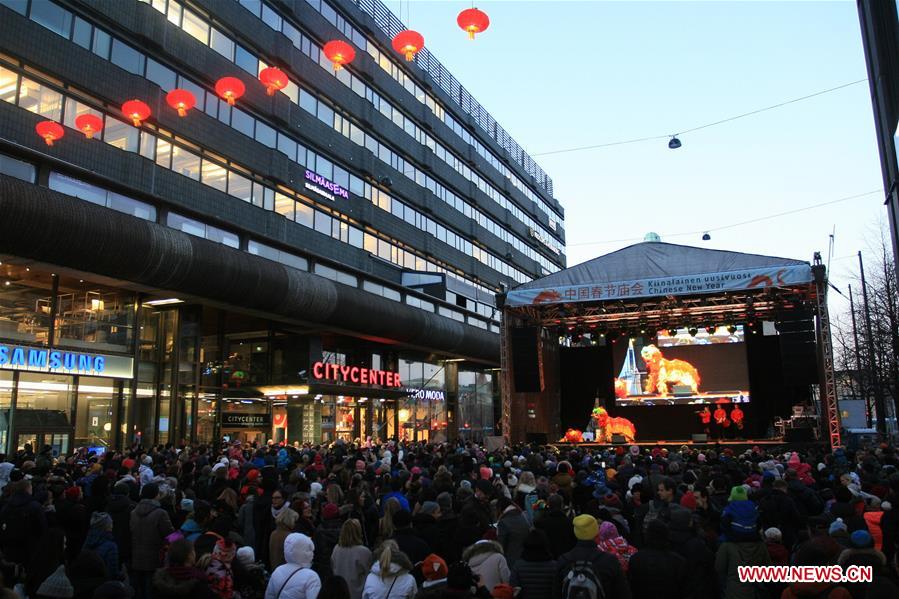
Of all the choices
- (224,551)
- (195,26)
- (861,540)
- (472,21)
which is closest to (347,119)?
(195,26)

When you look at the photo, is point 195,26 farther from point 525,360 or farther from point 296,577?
point 296,577

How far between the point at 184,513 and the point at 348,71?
32.6 metres

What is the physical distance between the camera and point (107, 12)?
22.9 metres

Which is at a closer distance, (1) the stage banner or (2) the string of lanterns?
(2) the string of lanterns

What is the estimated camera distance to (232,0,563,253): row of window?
3264cm

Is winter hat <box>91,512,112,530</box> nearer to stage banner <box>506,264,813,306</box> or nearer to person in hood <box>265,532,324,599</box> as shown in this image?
person in hood <box>265,532,324,599</box>

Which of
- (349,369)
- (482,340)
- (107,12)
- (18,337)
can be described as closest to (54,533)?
(18,337)

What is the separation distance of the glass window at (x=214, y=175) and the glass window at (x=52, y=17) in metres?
6.46

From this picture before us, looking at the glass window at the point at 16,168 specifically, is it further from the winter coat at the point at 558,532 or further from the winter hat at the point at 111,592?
the winter coat at the point at 558,532

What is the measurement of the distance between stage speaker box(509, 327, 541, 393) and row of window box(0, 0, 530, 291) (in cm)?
1139

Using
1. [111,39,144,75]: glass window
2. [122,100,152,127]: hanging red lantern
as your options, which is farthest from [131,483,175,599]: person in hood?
[111,39,144,75]: glass window

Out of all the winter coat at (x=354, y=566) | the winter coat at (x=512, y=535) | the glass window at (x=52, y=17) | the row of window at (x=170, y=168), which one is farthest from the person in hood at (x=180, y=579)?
the glass window at (x=52, y=17)

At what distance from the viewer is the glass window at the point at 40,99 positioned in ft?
67.2

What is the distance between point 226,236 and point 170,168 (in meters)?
3.33
